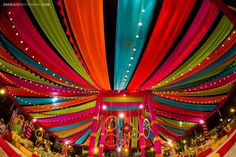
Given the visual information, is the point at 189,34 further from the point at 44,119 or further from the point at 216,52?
the point at 44,119

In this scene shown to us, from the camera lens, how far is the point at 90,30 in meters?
3.68

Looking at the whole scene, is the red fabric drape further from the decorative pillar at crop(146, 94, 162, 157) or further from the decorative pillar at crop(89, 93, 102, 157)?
the decorative pillar at crop(89, 93, 102, 157)

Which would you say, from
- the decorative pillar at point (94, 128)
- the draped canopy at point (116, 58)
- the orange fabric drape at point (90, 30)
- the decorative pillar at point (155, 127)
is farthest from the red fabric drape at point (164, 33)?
the decorative pillar at point (94, 128)

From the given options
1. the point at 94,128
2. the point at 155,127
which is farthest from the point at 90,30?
the point at 155,127

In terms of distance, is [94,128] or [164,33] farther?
[94,128]

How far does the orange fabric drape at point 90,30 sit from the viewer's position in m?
3.19

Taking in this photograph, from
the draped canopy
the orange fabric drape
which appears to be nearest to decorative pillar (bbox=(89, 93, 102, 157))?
the draped canopy

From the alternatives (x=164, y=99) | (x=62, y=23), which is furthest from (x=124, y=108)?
(x=62, y=23)

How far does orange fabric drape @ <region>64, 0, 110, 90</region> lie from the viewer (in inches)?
125

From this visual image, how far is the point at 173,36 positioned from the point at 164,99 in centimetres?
278

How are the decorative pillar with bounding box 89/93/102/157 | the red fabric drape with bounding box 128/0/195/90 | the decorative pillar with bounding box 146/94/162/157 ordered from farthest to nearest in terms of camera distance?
1. the decorative pillar with bounding box 146/94/162/157
2. the decorative pillar with bounding box 89/93/102/157
3. the red fabric drape with bounding box 128/0/195/90

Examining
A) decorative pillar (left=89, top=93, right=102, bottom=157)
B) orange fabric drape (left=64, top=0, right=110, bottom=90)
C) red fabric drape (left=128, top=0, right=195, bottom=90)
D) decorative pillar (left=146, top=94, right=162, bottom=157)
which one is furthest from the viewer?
decorative pillar (left=146, top=94, right=162, bottom=157)

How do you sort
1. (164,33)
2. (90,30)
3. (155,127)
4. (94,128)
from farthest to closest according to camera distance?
(155,127) < (94,128) < (164,33) < (90,30)

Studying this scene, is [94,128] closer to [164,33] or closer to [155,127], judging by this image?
[155,127]
